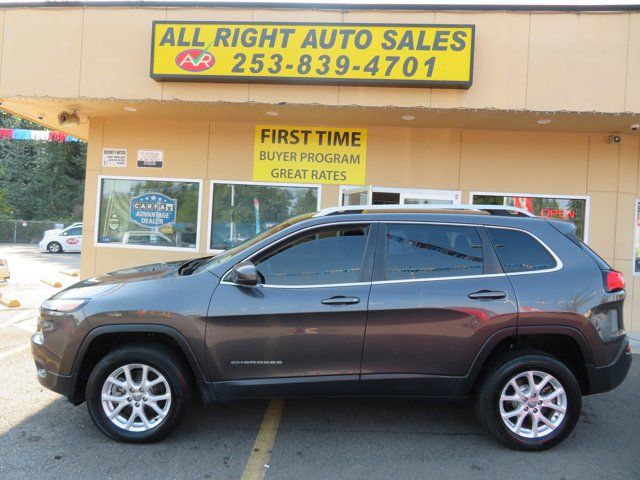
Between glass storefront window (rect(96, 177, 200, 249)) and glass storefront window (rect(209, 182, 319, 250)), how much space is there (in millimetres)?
387

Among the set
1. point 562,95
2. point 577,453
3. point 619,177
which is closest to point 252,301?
point 577,453

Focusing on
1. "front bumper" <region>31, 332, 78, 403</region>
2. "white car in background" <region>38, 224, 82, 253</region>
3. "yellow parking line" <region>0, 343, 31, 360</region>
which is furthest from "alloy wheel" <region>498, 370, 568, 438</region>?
"white car in background" <region>38, 224, 82, 253</region>

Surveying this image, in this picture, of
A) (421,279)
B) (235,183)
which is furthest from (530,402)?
(235,183)

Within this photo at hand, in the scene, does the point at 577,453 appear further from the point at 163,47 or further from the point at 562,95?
the point at 163,47

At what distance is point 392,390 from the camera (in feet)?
11.5

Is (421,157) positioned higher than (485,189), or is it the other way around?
(421,157)

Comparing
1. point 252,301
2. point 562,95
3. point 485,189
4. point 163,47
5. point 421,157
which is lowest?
point 252,301

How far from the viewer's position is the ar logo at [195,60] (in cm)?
686

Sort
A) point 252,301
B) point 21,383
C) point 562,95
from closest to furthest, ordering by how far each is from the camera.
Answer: point 252,301, point 21,383, point 562,95

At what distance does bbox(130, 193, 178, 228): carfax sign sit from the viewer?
327 inches

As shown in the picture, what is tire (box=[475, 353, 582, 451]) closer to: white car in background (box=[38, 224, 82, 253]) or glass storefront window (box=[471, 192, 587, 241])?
glass storefront window (box=[471, 192, 587, 241])

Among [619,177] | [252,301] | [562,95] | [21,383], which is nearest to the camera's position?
[252,301]

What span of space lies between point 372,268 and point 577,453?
208 centimetres

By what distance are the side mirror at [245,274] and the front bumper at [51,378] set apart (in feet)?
4.61
